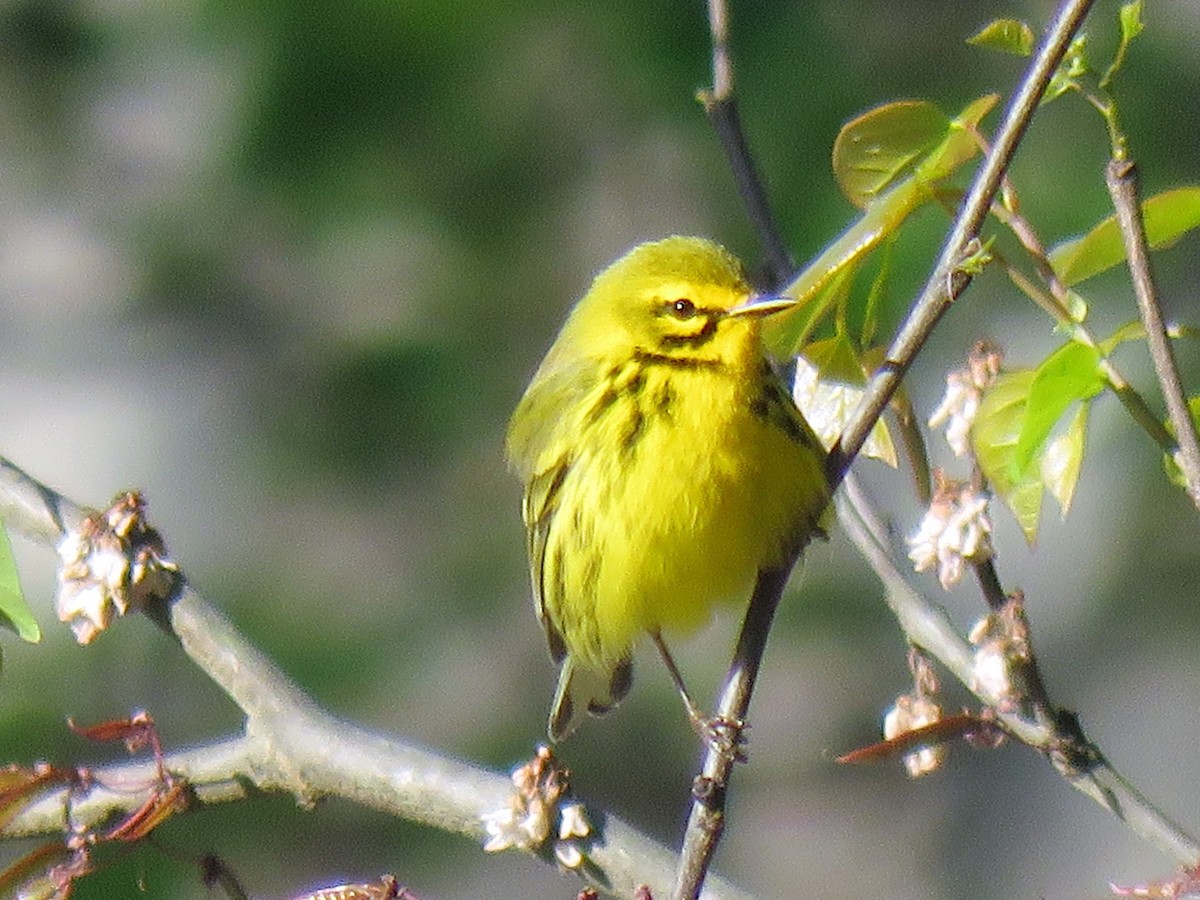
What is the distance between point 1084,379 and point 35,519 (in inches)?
53.1

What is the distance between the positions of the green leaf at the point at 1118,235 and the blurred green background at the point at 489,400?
3.56 metres

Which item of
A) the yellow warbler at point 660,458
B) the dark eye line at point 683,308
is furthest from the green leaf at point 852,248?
the dark eye line at point 683,308

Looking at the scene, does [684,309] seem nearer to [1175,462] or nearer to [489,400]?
[1175,462]

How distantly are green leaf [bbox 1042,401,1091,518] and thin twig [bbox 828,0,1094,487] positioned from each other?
0.18 m

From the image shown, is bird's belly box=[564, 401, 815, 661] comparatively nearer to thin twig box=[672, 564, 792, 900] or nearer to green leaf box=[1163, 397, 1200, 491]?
thin twig box=[672, 564, 792, 900]

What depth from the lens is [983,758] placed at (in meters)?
6.30

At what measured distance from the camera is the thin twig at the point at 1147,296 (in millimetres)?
1636

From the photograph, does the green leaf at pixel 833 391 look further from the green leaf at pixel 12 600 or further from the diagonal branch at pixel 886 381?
the green leaf at pixel 12 600

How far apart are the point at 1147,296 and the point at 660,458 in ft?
4.42

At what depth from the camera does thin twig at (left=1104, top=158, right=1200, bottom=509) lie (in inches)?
64.4

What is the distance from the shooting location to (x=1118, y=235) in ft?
6.41

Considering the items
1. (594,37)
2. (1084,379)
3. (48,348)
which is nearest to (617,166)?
(594,37)

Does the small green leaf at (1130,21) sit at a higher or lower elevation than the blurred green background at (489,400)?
lower

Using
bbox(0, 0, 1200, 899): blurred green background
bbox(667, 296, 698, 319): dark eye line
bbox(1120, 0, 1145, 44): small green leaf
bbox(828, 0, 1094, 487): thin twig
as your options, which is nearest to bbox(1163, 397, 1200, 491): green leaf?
bbox(828, 0, 1094, 487): thin twig
